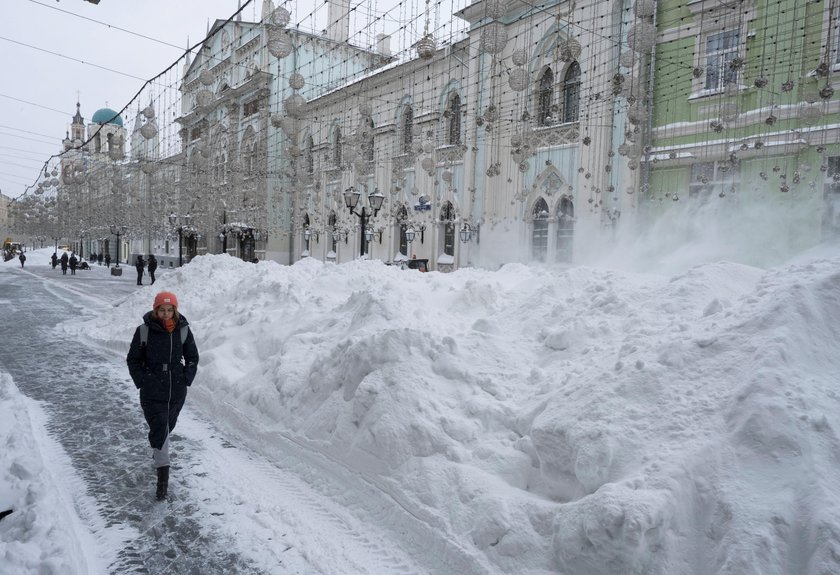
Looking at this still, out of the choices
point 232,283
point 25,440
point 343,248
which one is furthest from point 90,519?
point 343,248

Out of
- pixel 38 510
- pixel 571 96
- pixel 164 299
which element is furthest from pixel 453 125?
pixel 38 510

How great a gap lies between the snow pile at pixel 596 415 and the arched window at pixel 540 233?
43.9 ft

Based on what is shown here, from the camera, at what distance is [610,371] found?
4832 millimetres

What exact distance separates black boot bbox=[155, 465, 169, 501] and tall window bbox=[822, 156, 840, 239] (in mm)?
→ 16550

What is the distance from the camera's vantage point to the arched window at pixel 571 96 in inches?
761

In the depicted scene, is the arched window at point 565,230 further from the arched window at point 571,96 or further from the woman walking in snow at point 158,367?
the woman walking in snow at point 158,367

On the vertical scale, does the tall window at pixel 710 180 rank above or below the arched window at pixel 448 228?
above

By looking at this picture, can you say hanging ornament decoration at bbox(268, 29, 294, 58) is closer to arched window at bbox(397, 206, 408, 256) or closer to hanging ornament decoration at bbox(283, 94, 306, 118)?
hanging ornament decoration at bbox(283, 94, 306, 118)

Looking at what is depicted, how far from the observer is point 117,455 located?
18.1 ft

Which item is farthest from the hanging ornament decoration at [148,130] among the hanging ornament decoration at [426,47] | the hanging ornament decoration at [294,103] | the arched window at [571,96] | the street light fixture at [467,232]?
the street light fixture at [467,232]

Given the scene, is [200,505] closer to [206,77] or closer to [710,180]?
[206,77]

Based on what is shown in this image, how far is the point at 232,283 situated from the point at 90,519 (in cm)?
1142

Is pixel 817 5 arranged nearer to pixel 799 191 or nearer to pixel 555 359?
pixel 799 191

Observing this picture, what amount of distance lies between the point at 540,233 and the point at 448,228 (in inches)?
214
